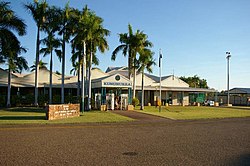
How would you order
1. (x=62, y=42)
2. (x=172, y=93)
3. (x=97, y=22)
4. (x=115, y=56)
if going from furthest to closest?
(x=172, y=93)
(x=115, y=56)
(x=62, y=42)
(x=97, y=22)

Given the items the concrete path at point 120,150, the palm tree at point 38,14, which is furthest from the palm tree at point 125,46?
the concrete path at point 120,150

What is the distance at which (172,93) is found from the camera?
43.8 meters

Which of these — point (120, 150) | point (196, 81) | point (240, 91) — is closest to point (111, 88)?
point (120, 150)

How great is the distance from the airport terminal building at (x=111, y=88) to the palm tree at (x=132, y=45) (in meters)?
2.66

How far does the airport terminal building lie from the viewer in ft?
93.9

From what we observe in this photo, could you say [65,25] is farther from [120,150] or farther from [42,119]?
[120,150]

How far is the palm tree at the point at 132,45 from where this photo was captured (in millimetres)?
31891

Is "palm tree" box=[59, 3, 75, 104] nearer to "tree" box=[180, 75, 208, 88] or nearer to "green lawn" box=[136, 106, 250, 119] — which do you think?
"green lawn" box=[136, 106, 250, 119]

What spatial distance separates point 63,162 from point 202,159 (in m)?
3.76

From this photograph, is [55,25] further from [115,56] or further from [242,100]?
[242,100]

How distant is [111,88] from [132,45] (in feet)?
19.7

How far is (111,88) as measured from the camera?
1325 inches

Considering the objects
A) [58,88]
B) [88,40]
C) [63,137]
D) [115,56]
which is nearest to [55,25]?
[88,40]

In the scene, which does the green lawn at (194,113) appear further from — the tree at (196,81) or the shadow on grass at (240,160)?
the tree at (196,81)
